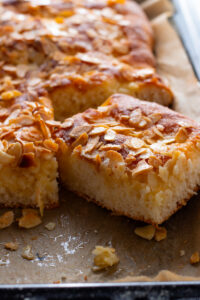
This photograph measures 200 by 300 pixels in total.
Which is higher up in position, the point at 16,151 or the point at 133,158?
the point at 16,151

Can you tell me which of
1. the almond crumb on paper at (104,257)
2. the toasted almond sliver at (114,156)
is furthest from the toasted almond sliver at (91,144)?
the almond crumb on paper at (104,257)

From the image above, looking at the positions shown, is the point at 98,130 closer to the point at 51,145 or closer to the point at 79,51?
the point at 51,145

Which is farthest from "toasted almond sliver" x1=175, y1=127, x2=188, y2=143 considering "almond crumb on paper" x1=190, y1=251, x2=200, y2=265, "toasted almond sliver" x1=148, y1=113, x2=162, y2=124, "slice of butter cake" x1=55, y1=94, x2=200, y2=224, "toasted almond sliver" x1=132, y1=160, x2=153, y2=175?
"almond crumb on paper" x1=190, y1=251, x2=200, y2=265

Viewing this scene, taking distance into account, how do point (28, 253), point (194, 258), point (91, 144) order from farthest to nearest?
point (91, 144) → point (28, 253) → point (194, 258)

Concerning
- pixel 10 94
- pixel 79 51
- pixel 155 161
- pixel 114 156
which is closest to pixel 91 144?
pixel 114 156

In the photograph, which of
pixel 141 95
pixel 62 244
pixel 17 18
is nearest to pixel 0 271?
pixel 62 244
